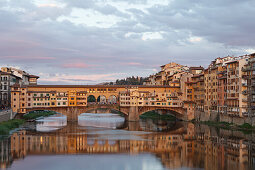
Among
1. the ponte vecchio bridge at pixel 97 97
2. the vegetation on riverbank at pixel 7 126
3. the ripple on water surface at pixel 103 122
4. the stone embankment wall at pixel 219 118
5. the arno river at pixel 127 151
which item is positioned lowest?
the ripple on water surface at pixel 103 122

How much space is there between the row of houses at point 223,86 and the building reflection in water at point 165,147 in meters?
5.19

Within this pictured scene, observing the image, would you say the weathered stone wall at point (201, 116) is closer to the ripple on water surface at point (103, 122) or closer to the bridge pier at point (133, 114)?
the bridge pier at point (133, 114)

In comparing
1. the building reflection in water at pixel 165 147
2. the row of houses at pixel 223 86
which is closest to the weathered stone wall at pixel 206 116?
the row of houses at pixel 223 86

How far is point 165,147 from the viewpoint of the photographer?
37875 mm

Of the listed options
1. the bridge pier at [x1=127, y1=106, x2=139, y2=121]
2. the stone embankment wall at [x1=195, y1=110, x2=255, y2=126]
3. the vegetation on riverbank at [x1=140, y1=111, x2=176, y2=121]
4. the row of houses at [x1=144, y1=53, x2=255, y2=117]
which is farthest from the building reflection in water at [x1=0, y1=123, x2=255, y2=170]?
the vegetation on riverbank at [x1=140, y1=111, x2=176, y2=121]

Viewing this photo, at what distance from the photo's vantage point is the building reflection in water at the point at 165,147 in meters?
30.4

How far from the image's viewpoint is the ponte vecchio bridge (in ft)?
205

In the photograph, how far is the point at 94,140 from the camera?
42.2m

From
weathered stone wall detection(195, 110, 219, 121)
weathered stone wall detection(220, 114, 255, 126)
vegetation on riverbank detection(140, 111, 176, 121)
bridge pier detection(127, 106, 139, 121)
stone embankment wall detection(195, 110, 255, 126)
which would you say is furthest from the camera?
vegetation on riverbank detection(140, 111, 176, 121)

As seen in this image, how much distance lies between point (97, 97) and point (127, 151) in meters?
32.6

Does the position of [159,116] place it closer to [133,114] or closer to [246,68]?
[133,114]

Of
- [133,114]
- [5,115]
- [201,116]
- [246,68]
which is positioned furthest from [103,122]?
[246,68]

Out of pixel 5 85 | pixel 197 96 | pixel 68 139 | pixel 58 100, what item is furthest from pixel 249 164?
pixel 5 85

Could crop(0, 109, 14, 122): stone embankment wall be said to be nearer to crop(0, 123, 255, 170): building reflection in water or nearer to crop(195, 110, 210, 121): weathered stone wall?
crop(0, 123, 255, 170): building reflection in water
